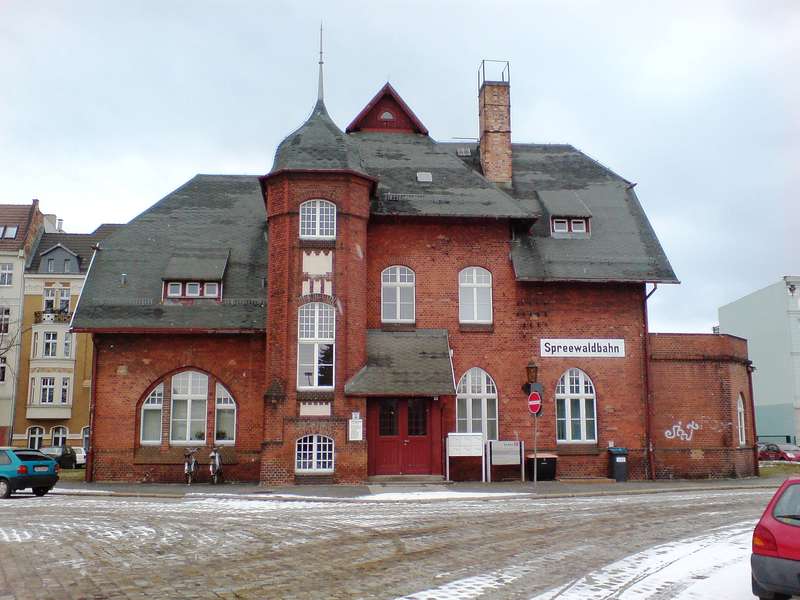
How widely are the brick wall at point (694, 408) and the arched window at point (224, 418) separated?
13951 millimetres

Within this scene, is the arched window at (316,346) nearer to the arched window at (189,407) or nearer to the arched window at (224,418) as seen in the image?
the arched window at (224,418)

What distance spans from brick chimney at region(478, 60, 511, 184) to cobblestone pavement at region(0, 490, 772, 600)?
14.3 m

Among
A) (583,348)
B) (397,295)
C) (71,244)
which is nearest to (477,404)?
(583,348)

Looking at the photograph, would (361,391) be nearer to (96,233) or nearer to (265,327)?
(265,327)

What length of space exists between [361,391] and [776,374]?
45.3m

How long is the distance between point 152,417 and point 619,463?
49.5 feet

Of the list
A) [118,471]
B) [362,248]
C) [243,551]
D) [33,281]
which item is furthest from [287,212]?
[33,281]

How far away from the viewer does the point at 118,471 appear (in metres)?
24.5

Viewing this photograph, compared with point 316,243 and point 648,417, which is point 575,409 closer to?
point 648,417

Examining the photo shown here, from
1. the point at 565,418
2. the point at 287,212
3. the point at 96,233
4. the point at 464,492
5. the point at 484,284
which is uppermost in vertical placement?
the point at 96,233

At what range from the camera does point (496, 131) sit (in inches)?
1160

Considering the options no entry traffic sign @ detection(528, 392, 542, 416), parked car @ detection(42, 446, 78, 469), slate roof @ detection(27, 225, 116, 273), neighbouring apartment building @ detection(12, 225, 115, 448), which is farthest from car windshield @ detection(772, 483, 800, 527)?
slate roof @ detection(27, 225, 116, 273)

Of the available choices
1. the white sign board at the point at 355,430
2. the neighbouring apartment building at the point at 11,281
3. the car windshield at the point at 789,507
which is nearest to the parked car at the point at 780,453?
the white sign board at the point at 355,430

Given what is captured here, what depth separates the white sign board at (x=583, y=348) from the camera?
25.6 meters
